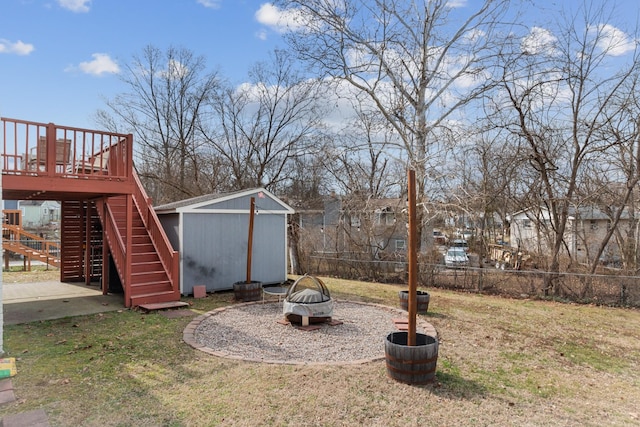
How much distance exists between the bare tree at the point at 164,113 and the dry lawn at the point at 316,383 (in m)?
13.4

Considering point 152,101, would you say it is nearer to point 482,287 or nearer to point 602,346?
point 482,287

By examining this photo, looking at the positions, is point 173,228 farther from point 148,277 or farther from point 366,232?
point 366,232

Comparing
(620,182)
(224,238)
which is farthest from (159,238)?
(620,182)

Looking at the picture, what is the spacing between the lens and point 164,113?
19672 millimetres

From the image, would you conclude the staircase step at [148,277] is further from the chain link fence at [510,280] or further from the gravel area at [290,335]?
the chain link fence at [510,280]

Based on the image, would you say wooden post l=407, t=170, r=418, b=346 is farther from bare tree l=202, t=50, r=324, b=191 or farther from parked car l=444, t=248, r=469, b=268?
bare tree l=202, t=50, r=324, b=191

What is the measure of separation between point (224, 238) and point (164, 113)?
491 inches

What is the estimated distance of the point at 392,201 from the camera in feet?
47.9

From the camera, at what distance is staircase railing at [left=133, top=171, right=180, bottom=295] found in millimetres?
8320

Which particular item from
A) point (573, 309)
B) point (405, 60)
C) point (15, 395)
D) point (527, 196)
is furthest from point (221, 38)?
point (573, 309)

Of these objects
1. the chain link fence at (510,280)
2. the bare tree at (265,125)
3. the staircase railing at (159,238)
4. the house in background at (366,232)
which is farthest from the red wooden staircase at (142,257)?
the bare tree at (265,125)

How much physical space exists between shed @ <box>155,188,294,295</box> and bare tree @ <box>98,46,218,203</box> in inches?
359

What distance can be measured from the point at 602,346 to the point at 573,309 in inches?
124

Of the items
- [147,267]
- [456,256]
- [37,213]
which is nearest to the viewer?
[147,267]
